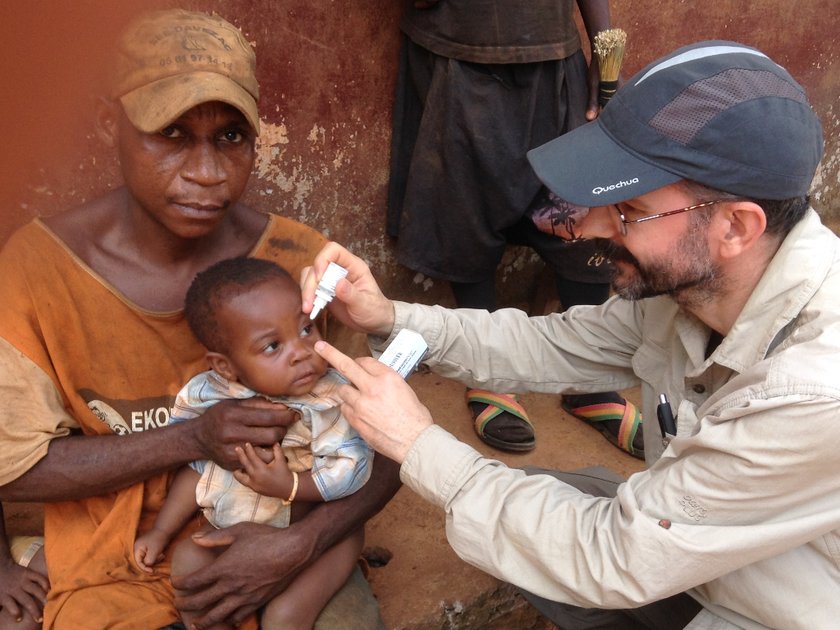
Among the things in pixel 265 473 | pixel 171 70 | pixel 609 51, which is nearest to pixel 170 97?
pixel 171 70

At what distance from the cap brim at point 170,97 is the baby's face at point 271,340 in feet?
1.41

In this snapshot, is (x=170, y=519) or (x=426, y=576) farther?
(x=426, y=576)

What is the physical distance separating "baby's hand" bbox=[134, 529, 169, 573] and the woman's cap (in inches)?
36.7

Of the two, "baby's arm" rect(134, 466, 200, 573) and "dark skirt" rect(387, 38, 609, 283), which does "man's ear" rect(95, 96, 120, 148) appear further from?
"dark skirt" rect(387, 38, 609, 283)

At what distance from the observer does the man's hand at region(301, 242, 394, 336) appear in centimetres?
193

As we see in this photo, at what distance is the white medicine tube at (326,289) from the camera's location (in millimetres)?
1887

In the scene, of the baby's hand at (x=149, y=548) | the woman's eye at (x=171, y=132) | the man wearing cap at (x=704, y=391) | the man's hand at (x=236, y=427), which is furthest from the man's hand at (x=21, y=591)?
the woman's eye at (x=171, y=132)

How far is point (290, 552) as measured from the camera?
1902 mm

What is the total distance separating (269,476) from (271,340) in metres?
0.31

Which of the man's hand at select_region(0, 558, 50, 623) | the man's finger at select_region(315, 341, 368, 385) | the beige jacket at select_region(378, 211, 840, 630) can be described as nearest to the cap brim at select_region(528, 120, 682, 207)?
the beige jacket at select_region(378, 211, 840, 630)

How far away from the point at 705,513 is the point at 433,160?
1.97 metres

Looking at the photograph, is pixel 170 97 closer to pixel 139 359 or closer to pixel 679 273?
pixel 139 359

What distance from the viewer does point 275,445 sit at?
1.90 metres

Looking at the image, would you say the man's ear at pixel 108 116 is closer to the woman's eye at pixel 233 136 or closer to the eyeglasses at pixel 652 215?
the woman's eye at pixel 233 136
